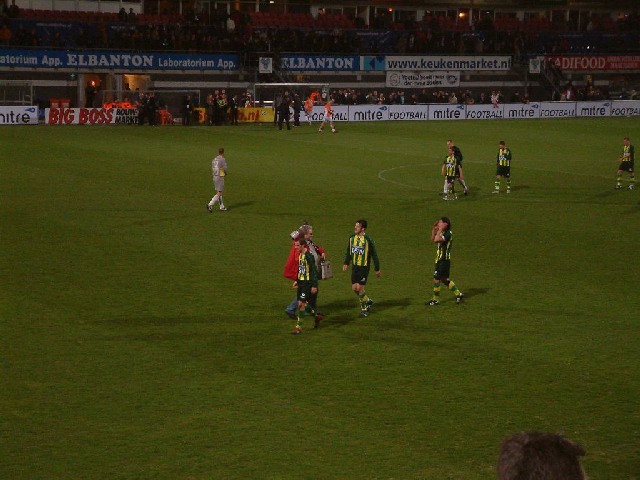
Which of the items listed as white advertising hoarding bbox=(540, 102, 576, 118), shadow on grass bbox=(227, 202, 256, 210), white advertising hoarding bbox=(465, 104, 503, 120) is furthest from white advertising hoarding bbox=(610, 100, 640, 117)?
shadow on grass bbox=(227, 202, 256, 210)

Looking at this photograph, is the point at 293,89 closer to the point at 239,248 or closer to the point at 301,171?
the point at 301,171

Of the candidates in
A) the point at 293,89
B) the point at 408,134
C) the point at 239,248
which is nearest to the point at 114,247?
the point at 239,248

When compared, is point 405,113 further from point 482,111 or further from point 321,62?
point 321,62

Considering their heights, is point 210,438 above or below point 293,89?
below

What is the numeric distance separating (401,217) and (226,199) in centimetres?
615

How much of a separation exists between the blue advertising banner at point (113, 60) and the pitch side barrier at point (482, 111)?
7664mm

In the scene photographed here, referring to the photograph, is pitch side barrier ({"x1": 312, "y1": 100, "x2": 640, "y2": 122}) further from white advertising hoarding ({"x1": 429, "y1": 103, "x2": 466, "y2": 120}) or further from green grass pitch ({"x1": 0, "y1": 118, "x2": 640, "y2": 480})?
green grass pitch ({"x1": 0, "y1": 118, "x2": 640, "y2": 480})

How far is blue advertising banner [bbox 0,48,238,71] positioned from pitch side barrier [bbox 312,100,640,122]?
7.66 metres

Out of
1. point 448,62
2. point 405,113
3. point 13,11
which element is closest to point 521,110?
point 448,62

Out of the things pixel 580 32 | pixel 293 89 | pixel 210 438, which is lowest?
pixel 210 438

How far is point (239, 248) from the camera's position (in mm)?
23719

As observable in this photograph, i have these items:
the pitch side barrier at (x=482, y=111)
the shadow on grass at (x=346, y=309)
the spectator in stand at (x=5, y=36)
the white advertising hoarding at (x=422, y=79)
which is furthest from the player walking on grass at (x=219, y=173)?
the white advertising hoarding at (x=422, y=79)

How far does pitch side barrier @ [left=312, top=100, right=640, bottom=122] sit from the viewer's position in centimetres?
6231

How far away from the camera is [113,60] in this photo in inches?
2344
